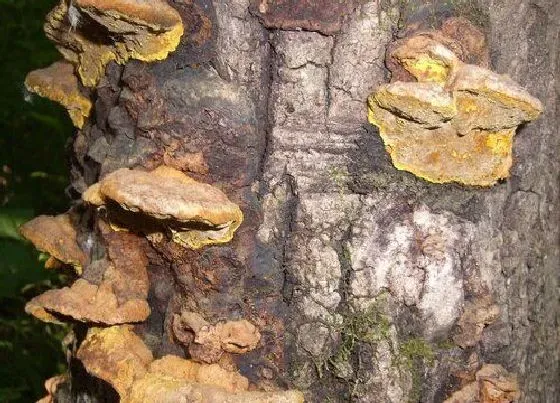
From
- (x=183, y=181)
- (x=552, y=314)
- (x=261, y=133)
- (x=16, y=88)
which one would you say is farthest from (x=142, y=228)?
(x=16, y=88)

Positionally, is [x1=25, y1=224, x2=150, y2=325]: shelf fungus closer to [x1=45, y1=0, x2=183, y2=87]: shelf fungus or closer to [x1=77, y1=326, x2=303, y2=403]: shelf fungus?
[x1=77, y1=326, x2=303, y2=403]: shelf fungus

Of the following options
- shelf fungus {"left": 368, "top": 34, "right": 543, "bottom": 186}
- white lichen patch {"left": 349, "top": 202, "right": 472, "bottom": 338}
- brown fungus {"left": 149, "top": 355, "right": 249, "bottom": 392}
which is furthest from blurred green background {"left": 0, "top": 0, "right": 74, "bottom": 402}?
shelf fungus {"left": 368, "top": 34, "right": 543, "bottom": 186}

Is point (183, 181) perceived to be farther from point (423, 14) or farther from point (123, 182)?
point (423, 14)

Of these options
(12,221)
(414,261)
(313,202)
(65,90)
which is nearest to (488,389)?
(414,261)

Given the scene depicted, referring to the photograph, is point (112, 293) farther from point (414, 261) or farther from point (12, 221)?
point (12, 221)

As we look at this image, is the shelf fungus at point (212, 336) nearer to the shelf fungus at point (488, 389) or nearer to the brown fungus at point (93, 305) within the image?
the brown fungus at point (93, 305)

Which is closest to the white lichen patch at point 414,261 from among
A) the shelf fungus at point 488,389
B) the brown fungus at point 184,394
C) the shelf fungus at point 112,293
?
the shelf fungus at point 488,389
